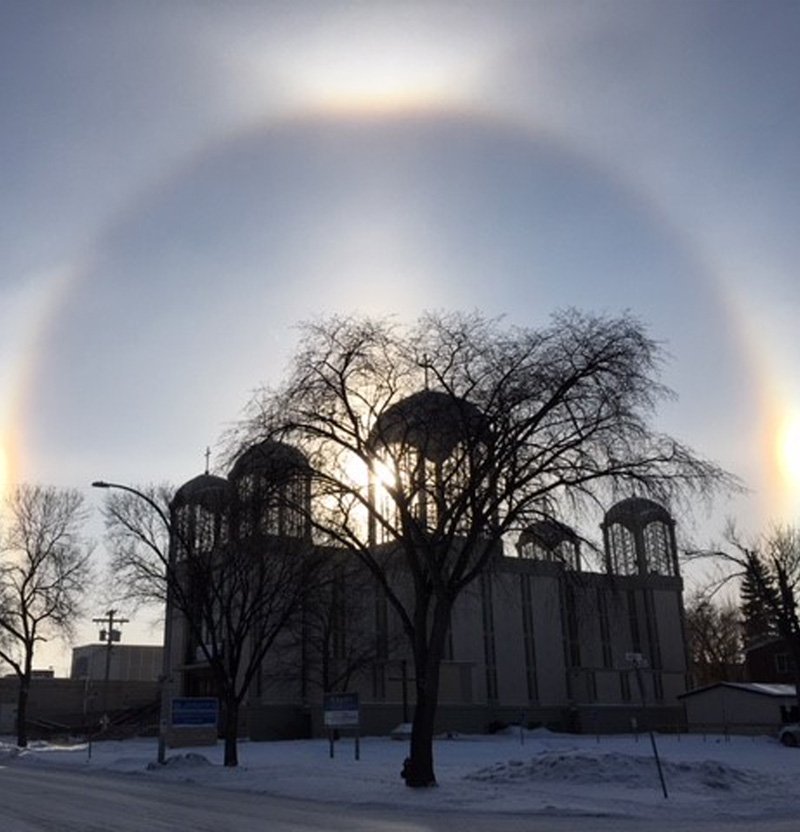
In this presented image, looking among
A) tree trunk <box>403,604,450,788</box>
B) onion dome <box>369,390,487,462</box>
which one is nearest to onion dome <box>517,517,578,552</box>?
onion dome <box>369,390,487,462</box>

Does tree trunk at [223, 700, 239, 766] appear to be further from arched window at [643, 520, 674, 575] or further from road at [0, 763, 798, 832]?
arched window at [643, 520, 674, 575]

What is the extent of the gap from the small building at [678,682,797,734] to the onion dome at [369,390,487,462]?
45109 mm

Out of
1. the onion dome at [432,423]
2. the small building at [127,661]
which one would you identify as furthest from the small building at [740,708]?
the small building at [127,661]

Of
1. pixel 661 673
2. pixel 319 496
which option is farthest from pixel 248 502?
pixel 661 673

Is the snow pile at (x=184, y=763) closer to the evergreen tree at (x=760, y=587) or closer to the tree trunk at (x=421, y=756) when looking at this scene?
the tree trunk at (x=421, y=756)

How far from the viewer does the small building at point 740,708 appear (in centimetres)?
5906

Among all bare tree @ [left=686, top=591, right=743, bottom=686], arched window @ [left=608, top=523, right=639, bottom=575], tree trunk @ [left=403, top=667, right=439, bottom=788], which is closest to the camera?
tree trunk @ [left=403, top=667, right=439, bottom=788]

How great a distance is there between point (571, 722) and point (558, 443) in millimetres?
54840

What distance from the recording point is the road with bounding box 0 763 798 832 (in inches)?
563

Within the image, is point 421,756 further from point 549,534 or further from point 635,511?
point 635,511

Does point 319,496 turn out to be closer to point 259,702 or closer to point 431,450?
point 431,450

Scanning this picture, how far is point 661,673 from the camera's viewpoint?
7481 centimetres

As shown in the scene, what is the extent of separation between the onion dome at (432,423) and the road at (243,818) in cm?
859

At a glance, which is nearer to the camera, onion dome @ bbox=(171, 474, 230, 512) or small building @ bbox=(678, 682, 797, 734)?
onion dome @ bbox=(171, 474, 230, 512)
